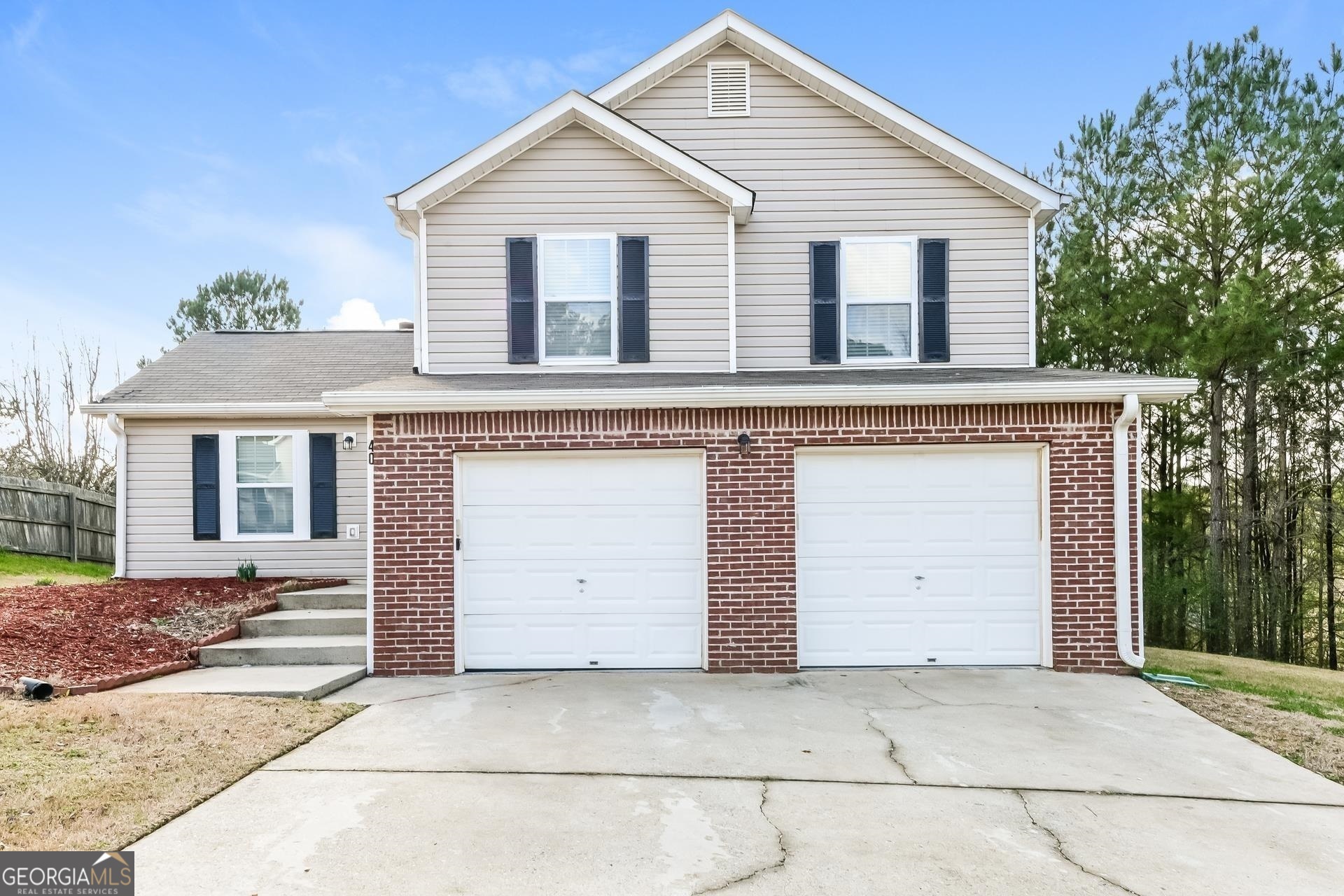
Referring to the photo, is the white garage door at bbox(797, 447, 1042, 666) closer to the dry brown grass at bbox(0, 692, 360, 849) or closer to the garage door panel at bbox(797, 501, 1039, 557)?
the garage door panel at bbox(797, 501, 1039, 557)

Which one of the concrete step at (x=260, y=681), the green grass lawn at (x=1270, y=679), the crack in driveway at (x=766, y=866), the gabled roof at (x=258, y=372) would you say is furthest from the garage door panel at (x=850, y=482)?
the gabled roof at (x=258, y=372)

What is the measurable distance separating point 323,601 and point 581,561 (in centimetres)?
359

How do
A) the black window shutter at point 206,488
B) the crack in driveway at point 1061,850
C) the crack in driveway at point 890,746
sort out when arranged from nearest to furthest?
the crack in driveway at point 1061,850 < the crack in driveway at point 890,746 < the black window shutter at point 206,488

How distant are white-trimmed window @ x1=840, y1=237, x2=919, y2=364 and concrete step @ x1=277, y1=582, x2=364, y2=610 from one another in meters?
6.43

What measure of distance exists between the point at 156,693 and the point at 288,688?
1.03m

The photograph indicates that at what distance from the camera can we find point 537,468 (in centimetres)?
771

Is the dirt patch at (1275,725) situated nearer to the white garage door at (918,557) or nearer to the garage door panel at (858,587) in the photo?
the white garage door at (918,557)

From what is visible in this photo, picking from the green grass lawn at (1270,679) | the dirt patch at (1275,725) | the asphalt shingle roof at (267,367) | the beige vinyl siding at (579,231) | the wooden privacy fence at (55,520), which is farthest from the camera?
the wooden privacy fence at (55,520)

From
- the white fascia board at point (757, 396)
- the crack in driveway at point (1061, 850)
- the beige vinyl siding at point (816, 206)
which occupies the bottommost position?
the crack in driveway at point (1061, 850)

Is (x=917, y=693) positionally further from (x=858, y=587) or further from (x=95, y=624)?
(x=95, y=624)

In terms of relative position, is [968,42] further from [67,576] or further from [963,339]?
[67,576]

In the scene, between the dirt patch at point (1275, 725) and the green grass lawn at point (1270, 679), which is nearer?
the dirt patch at point (1275, 725)

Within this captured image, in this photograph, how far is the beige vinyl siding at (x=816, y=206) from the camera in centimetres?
927

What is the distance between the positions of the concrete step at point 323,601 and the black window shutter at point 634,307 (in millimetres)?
4248
